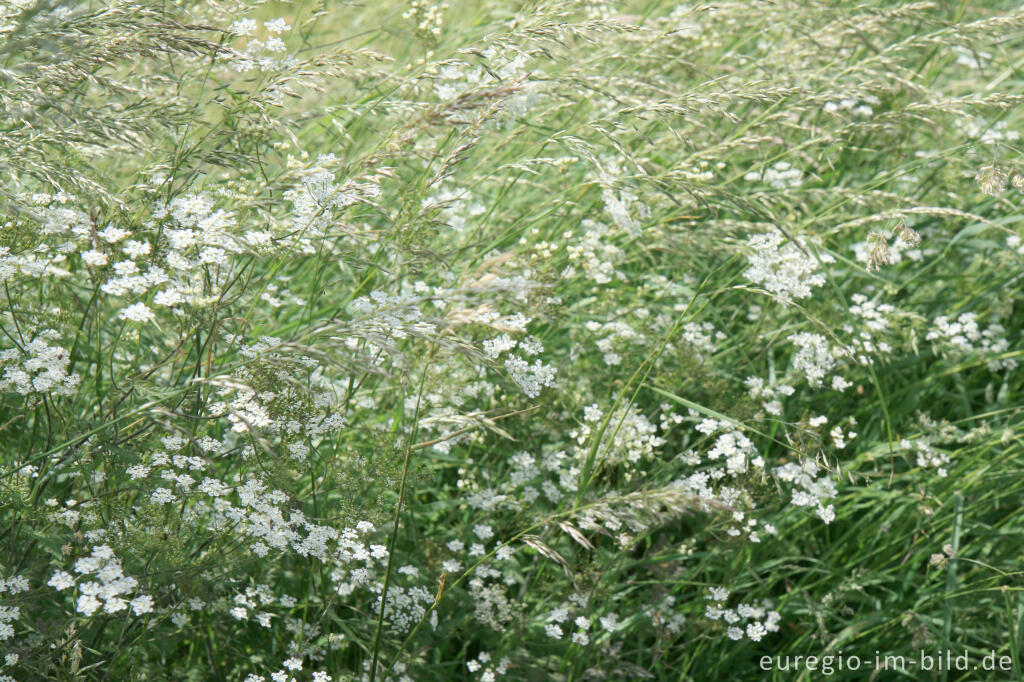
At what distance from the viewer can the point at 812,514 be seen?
2.69 m

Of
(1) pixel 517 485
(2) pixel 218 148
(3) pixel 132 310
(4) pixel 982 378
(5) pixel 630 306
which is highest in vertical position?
(2) pixel 218 148

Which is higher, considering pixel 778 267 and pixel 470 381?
pixel 778 267

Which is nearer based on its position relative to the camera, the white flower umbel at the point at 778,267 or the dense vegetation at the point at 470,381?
the dense vegetation at the point at 470,381

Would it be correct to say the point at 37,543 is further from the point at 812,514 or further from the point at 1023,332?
the point at 1023,332

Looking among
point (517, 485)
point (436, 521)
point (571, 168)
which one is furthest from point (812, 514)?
point (571, 168)

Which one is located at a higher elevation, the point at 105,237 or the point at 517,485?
the point at 105,237

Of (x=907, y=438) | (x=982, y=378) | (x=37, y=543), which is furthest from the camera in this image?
(x=982, y=378)

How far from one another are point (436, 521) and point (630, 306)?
1011 mm

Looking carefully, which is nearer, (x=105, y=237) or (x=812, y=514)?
(x=105, y=237)

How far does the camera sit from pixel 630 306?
3102 millimetres

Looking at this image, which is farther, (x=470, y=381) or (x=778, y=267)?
(x=778, y=267)

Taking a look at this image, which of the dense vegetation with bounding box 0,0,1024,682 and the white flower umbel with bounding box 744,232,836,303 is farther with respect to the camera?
the white flower umbel with bounding box 744,232,836,303

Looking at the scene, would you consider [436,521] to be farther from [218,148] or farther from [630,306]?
[218,148]

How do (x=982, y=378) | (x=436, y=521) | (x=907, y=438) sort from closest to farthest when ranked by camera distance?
(x=436, y=521)
(x=907, y=438)
(x=982, y=378)
